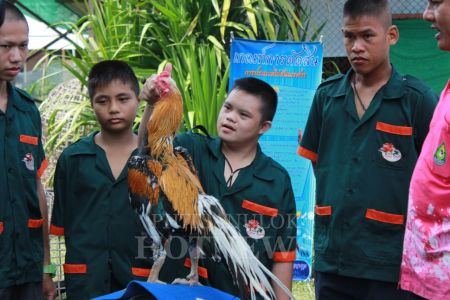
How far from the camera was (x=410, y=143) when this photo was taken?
121 inches

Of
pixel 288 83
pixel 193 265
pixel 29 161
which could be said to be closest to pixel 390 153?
pixel 193 265

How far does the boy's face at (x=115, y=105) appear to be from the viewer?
11.1 feet

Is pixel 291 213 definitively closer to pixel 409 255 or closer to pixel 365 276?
pixel 365 276

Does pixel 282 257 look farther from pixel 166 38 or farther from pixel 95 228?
pixel 166 38

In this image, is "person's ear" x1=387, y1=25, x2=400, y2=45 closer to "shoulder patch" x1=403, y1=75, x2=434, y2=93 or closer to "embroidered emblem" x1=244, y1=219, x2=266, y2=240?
"shoulder patch" x1=403, y1=75, x2=434, y2=93

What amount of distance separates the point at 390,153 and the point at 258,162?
0.57m

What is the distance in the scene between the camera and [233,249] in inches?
106

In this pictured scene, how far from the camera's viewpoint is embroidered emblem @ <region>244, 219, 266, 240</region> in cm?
315

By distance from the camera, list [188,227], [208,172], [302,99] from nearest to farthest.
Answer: [188,227]
[208,172]
[302,99]

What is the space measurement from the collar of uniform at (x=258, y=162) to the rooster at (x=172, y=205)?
18.9 inches

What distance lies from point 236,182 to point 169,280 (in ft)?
1.68

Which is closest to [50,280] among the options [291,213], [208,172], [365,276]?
[208,172]

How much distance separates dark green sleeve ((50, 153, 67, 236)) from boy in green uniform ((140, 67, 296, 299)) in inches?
21.3

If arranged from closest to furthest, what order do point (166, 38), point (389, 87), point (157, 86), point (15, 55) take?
point (157, 86) → point (389, 87) → point (15, 55) → point (166, 38)
